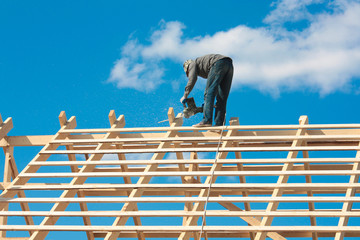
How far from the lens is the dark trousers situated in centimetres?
598

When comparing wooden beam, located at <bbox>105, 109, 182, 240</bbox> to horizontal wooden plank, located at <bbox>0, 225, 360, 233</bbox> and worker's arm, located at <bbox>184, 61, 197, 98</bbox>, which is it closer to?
horizontal wooden plank, located at <bbox>0, 225, 360, 233</bbox>

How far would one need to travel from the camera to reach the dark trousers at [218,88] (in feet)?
19.6

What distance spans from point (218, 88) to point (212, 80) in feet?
0.86

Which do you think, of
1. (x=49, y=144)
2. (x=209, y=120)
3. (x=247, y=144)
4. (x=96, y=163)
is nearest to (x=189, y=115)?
(x=209, y=120)

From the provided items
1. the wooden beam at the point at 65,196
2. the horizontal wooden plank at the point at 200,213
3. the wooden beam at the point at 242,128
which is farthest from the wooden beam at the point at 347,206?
the wooden beam at the point at 65,196

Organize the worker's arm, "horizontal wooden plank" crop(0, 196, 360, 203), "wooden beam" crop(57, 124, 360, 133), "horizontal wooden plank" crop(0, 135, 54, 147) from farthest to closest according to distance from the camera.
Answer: "horizontal wooden plank" crop(0, 135, 54, 147)
the worker's arm
"wooden beam" crop(57, 124, 360, 133)
"horizontal wooden plank" crop(0, 196, 360, 203)

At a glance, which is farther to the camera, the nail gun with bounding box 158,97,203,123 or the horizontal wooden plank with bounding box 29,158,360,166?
the nail gun with bounding box 158,97,203,123

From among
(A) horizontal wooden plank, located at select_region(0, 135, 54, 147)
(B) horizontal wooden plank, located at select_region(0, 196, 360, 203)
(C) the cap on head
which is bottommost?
(B) horizontal wooden plank, located at select_region(0, 196, 360, 203)

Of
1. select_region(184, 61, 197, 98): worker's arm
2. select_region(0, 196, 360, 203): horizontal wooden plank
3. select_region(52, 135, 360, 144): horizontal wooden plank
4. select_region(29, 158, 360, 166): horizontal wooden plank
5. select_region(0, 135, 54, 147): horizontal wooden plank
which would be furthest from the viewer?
select_region(0, 135, 54, 147): horizontal wooden plank

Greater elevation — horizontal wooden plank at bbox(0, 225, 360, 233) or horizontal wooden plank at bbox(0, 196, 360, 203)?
horizontal wooden plank at bbox(0, 196, 360, 203)

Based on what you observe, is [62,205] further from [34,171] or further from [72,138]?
[72,138]

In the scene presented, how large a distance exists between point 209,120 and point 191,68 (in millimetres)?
780

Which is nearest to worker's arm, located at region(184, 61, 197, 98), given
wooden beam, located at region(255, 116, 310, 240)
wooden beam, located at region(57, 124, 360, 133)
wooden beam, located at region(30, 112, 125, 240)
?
wooden beam, located at region(57, 124, 360, 133)

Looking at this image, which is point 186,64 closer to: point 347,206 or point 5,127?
point 5,127
